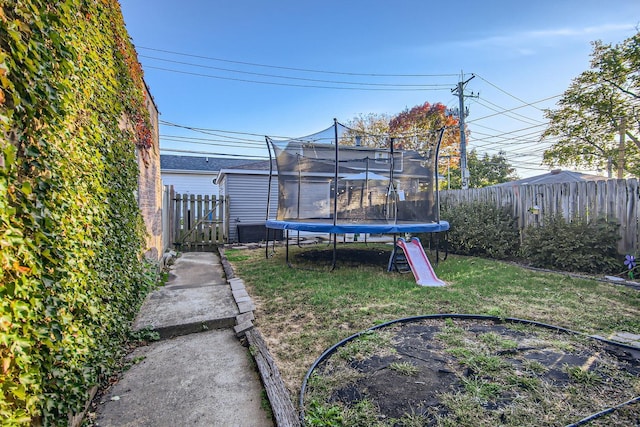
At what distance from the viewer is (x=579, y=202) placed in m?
5.14

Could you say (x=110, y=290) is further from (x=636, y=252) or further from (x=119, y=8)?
(x=636, y=252)

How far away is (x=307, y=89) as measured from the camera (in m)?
16.0

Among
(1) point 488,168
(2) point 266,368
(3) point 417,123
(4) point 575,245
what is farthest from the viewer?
(1) point 488,168

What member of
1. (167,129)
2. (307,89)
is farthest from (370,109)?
(167,129)

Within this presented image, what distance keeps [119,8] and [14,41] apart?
304 centimetres

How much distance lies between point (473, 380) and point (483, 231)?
5257 mm

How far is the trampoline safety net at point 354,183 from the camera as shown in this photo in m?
5.95

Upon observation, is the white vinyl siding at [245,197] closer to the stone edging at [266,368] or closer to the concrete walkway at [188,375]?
the concrete walkway at [188,375]

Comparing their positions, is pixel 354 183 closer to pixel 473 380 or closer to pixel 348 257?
pixel 348 257

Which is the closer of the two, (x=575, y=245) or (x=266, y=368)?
(x=266, y=368)

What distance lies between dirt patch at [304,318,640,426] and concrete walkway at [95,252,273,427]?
0.47m

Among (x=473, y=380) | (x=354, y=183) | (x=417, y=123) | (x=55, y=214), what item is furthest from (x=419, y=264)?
(x=417, y=123)

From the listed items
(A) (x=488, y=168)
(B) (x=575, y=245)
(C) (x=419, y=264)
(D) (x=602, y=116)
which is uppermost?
(D) (x=602, y=116)

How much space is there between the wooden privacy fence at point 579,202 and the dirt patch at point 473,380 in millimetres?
3524
